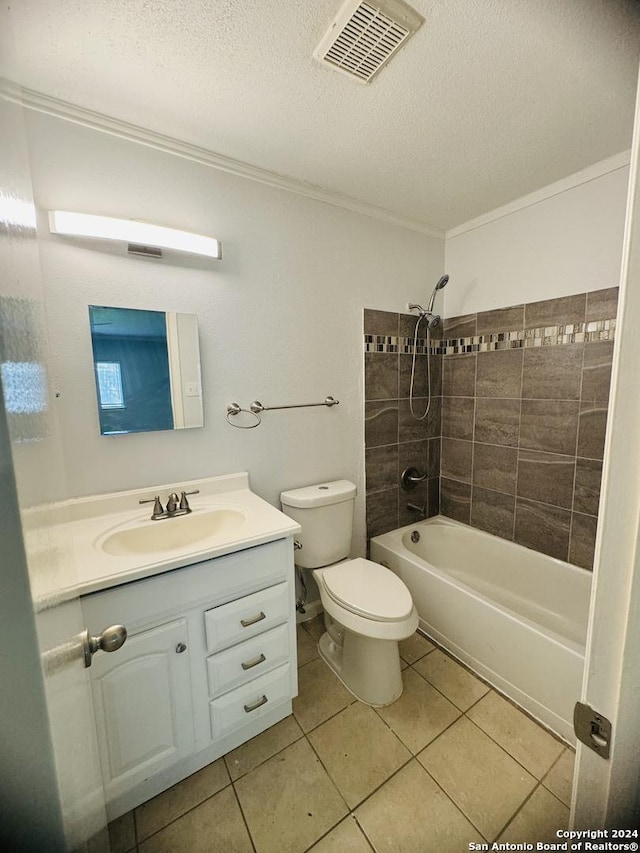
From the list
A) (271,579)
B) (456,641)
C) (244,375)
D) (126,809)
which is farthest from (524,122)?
(126,809)

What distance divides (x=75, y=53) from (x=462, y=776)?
2.67 meters

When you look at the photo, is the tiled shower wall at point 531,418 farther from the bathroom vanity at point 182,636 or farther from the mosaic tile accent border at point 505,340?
the bathroom vanity at point 182,636

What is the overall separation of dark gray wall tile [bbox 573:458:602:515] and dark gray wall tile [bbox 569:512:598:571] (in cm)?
5

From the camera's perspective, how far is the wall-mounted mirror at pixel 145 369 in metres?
1.31

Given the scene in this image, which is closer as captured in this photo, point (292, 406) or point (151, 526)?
point (151, 526)

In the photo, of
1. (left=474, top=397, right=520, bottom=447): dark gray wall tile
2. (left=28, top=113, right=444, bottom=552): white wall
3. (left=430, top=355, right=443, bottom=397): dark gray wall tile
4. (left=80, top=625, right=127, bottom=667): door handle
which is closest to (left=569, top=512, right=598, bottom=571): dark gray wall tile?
(left=474, top=397, right=520, bottom=447): dark gray wall tile

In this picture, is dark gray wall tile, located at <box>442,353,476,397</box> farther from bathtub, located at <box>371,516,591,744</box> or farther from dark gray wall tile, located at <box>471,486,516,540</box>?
bathtub, located at <box>371,516,591,744</box>

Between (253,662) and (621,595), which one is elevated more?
(621,595)

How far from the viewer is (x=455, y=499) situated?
2.36 m

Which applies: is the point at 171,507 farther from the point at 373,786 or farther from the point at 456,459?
the point at 456,459

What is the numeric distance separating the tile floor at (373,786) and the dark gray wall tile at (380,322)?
1.86 m

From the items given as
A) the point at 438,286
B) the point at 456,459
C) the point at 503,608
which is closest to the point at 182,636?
the point at 503,608

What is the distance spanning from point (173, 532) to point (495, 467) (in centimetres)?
186

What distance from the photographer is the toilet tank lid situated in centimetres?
169
